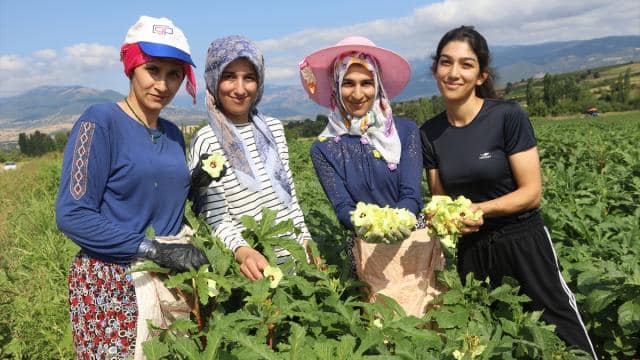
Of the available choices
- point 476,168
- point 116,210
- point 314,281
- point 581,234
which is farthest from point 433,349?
point 581,234

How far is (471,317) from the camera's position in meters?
2.12

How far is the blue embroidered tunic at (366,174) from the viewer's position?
241cm

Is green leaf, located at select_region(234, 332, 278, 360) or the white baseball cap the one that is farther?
the white baseball cap

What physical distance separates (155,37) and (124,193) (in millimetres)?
646

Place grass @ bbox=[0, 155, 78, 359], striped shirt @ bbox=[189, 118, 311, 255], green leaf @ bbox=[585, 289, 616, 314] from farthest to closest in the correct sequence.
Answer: grass @ bbox=[0, 155, 78, 359]
green leaf @ bbox=[585, 289, 616, 314]
striped shirt @ bbox=[189, 118, 311, 255]

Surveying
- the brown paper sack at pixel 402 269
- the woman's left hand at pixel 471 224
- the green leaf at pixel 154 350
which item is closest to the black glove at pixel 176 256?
the green leaf at pixel 154 350

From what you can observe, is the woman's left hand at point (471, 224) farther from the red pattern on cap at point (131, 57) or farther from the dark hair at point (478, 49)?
the red pattern on cap at point (131, 57)

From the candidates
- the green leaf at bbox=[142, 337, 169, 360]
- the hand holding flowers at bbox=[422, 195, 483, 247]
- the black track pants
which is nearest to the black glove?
the green leaf at bbox=[142, 337, 169, 360]

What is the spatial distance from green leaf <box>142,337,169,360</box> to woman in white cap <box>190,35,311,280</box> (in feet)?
2.00

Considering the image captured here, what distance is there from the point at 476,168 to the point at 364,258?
731 millimetres

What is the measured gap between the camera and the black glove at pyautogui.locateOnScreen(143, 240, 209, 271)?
1.82m

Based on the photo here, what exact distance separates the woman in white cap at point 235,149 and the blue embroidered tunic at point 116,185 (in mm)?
164

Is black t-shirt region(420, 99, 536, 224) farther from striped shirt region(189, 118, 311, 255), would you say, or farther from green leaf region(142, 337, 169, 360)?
green leaf region(142, 337, 169, 360)

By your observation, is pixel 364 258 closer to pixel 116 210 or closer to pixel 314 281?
pixel 314 281
